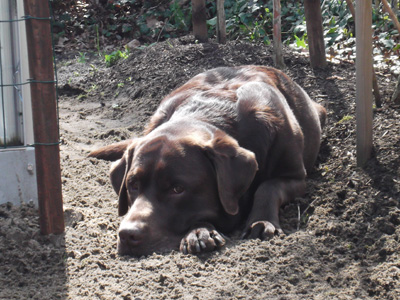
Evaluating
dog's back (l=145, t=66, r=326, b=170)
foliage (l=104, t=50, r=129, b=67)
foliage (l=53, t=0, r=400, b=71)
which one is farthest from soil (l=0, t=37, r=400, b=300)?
foliage (l=104, t=50, r=129, b=67)

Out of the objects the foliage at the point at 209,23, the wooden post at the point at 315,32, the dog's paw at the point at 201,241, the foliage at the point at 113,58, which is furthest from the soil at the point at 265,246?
the foliage at the point at 113,58

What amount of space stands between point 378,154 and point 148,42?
7.43 metres

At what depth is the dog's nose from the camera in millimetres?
3455

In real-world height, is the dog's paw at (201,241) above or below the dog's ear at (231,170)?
below

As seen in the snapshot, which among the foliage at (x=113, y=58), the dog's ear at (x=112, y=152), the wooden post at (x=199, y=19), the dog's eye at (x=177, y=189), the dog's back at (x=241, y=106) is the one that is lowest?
the dog's eye at (x=177, y=189)

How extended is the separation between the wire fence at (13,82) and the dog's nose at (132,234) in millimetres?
1215

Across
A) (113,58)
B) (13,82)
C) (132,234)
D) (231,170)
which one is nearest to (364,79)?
(231,170)

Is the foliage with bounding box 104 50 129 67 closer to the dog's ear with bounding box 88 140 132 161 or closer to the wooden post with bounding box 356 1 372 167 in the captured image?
the dog's ear with bounding box 88 140 132 161

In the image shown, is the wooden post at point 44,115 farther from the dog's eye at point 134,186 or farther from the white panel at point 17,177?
the white panel at point 17,177

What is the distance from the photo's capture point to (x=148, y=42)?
11.3 metres

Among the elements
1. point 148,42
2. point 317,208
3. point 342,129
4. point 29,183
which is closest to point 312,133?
point 342,129

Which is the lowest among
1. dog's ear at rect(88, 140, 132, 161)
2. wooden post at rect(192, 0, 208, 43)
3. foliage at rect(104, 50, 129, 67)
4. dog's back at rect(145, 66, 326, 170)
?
dog's ear at rect(88, 140, 132, 161)

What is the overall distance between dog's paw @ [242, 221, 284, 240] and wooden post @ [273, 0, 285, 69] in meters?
3.69

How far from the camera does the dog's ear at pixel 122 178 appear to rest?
402cm
